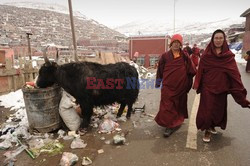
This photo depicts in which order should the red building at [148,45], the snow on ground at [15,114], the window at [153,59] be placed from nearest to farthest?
→ the snow on ground at [15,114]
the window at [153,59]
the red building at [148,45]

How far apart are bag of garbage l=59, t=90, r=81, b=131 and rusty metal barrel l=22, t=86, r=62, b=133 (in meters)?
0.14

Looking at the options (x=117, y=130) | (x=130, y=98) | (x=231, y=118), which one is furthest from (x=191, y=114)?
(x=117, y=130)

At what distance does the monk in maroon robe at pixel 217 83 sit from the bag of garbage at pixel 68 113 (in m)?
2.20

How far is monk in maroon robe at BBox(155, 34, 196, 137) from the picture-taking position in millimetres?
3242

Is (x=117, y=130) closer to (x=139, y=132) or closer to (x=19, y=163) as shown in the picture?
(x=139, y=132)

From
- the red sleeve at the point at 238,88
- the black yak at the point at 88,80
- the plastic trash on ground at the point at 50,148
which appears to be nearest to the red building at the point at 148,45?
the black yak at the point at 88,80

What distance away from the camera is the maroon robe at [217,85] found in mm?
2846

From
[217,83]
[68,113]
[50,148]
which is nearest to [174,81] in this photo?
[217,83]

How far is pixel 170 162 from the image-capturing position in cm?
251

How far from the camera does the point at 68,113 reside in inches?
136

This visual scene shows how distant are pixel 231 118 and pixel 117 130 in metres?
2.46

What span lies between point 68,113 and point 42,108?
17.9 inches

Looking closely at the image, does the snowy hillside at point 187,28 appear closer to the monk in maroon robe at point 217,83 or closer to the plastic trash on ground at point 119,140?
the monk in maroon robe at point 217,83

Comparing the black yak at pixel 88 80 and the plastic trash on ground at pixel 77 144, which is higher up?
the black yak at pixel 88 80
